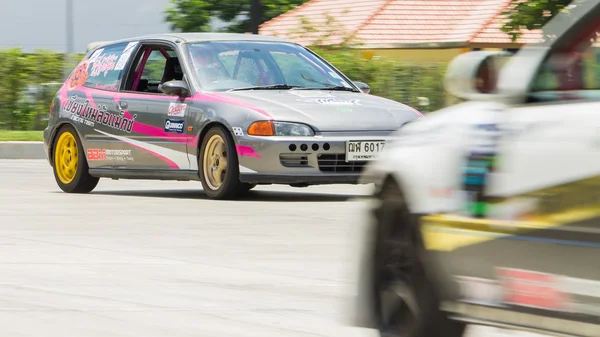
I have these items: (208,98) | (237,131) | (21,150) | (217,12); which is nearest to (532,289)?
(237,131)

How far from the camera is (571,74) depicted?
15.6 ft

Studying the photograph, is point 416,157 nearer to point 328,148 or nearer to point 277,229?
point 277,229

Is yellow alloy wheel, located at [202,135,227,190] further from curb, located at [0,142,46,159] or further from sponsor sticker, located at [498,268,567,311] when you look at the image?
curb, located at [0,142,46,159]

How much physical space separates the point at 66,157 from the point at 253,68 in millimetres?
2351

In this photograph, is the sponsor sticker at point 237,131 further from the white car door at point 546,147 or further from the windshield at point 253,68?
the white car door at point 546,147

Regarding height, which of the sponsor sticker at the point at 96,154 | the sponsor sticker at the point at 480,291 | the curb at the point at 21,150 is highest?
the sponsor sticker at the point at 480,291

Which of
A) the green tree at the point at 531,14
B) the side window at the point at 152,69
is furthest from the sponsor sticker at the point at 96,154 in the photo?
the green tree at the point at 531,14

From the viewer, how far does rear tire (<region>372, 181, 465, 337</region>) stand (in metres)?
5.26

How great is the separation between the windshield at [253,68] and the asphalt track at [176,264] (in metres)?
1.07

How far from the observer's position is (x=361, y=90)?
15.0 m

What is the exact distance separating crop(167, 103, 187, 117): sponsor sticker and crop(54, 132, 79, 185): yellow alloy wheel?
61.1 inches

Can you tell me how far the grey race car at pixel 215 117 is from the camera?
1304cm

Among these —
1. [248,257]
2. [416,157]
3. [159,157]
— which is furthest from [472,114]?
[159,157]

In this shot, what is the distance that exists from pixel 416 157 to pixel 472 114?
32 cm
